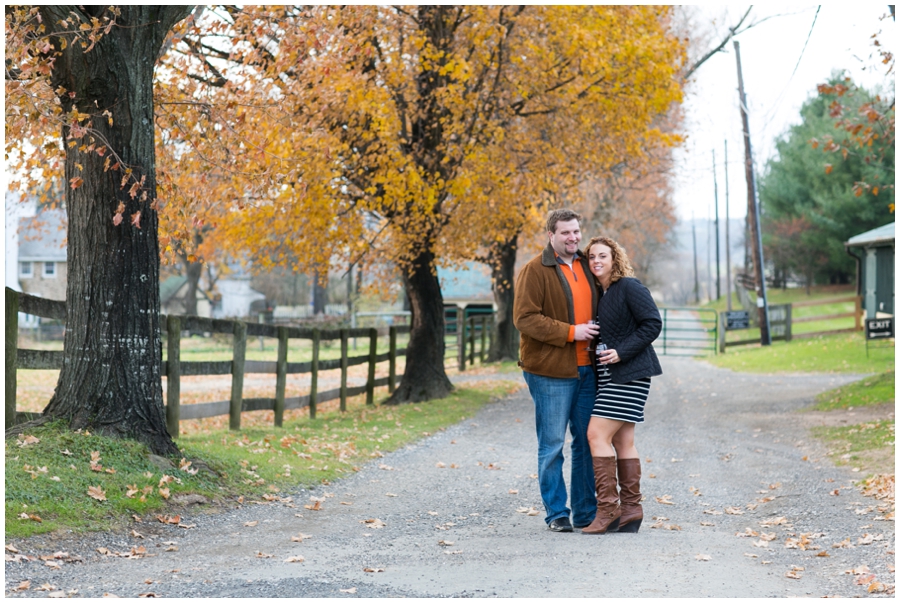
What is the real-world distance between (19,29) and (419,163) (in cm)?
817

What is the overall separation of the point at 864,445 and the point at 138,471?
7231 millimetres

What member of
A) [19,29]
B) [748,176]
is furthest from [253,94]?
[748,176]

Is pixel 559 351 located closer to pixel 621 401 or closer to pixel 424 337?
pixel 621 401

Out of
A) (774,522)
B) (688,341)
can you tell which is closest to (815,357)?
(688,341)

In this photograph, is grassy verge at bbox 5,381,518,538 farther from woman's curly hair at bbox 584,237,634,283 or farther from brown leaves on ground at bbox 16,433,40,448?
woman's curly hair at bbox 584,237,634,283

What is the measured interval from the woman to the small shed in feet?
75.1

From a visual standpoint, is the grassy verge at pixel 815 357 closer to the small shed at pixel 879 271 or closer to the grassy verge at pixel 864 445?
the small shed at pixel 879 271

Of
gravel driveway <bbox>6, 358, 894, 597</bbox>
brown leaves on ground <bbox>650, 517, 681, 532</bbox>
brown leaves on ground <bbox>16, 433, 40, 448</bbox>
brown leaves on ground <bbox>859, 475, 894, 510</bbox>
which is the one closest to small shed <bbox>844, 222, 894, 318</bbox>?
gravel driveway <bbox>6, 358, 894, 597</bbox>

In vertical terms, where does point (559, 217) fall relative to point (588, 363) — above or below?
above

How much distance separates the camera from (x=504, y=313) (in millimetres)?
25719

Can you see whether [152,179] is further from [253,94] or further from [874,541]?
[874,541]

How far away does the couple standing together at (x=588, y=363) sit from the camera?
19.4ft

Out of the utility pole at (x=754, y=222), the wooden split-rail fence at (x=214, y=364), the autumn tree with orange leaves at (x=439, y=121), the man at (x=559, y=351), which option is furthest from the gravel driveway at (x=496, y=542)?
the utility pole at (x=754, y=222)

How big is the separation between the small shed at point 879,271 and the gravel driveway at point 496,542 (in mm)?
18737
